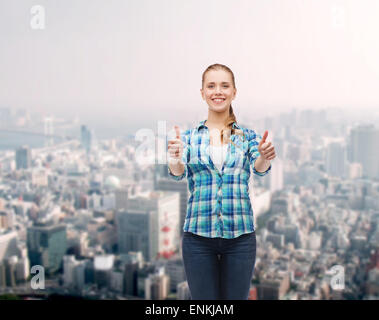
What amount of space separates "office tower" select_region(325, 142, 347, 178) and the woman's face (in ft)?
22.4

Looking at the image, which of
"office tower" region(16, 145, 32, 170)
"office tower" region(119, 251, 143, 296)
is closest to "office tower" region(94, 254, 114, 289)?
"office tower" region(119, 251, 143, 296)

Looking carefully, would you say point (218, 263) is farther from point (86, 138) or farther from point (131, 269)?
point (86, 138)

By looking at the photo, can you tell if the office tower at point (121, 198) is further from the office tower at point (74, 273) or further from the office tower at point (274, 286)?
the office tower at point (274, 286)

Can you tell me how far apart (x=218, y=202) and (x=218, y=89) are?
0.22 metres

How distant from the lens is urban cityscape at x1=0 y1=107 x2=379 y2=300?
539cm

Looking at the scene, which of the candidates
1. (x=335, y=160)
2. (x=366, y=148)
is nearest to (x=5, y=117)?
(x=335, y=160)

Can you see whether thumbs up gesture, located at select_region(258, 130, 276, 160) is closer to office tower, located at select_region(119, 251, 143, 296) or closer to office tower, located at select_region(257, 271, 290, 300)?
office tower, located at select_region(257, 271, 290, 300)

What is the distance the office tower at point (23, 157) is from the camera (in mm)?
7525

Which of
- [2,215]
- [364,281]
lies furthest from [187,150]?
[2,215]

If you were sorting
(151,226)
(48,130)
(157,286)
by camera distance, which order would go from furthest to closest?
1. (48,130)
2. (151,226)
3. (157,286)

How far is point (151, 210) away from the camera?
7.10 meters

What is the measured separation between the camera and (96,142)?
8.27 m
